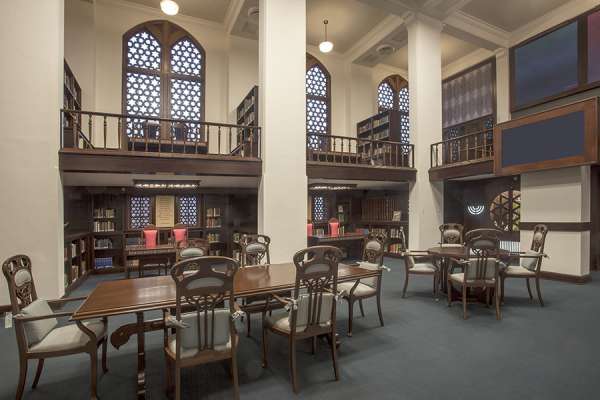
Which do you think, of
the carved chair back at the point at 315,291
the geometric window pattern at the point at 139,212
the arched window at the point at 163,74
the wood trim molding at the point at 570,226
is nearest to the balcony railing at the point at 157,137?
the arched window at the point at 163,74

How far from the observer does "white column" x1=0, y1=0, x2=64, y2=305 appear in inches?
152

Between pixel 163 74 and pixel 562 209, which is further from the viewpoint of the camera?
pixel 163 74

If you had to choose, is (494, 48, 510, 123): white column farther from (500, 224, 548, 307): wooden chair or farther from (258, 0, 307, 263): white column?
(258, 0, 307, 263): white column

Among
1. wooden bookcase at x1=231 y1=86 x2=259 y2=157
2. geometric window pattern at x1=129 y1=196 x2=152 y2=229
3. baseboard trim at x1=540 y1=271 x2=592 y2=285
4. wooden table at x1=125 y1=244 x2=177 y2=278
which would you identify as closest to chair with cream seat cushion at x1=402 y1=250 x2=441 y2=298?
baseboard trim at x1=540 y1=271 x2=592 y2=285

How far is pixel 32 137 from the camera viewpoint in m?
3.96

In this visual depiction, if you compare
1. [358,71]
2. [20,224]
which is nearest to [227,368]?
[20,224]

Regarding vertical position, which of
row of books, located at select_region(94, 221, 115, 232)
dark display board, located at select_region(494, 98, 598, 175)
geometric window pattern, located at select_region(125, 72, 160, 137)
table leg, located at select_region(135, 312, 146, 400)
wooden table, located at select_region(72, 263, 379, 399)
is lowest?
table leg, located at select_region(135, 312, 146, 400)

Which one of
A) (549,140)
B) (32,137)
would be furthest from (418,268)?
(32,137)

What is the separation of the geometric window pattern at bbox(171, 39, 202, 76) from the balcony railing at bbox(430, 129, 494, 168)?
630 cm

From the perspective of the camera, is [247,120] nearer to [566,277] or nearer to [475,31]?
[475,31]

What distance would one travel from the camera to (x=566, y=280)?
17.3 ft

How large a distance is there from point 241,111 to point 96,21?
3.71 m

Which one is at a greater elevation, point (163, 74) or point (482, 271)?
point (163, 74)

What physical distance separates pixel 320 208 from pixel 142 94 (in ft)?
17.5
